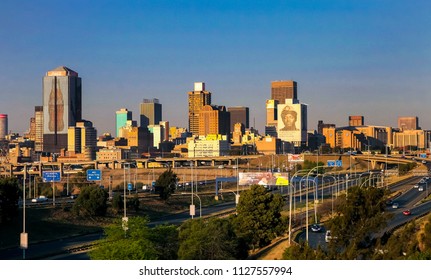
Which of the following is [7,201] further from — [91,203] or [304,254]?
[304,254]

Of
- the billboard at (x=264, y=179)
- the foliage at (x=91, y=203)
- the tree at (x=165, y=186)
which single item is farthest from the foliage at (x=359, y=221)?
the tree at (x=165, y=186)

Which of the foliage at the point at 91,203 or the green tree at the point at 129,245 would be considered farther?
the foliage at the point at 91,203

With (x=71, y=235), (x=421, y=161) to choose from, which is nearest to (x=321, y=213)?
(x=71, y=235)

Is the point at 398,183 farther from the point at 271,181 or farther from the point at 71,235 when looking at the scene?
the point at 71,235

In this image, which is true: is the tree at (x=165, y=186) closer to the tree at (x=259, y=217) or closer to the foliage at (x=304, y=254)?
the tree at (x=259, y=217)

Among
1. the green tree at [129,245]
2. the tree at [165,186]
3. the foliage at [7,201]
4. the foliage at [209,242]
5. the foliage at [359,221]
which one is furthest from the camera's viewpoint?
the tree at [165,186]
